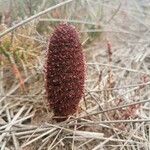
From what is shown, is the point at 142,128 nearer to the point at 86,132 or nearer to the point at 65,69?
the point at 86,132

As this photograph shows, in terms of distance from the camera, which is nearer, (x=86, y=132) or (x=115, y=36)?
(x=86, y=132)

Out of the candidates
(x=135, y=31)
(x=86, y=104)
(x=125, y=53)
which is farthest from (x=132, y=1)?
(x=86, y=104)

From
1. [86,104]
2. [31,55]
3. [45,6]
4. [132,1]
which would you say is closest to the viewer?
[86,104]

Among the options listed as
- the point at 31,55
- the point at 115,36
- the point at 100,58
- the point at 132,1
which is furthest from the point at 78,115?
the point at 132,1

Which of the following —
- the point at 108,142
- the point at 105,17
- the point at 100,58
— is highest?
the point at 105,17

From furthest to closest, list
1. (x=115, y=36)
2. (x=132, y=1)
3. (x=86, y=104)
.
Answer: (x=132, y=1) → (x=115, y=36) → (x=86, y=104)

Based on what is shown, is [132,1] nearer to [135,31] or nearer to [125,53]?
[135,31]

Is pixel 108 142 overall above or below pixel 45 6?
below
